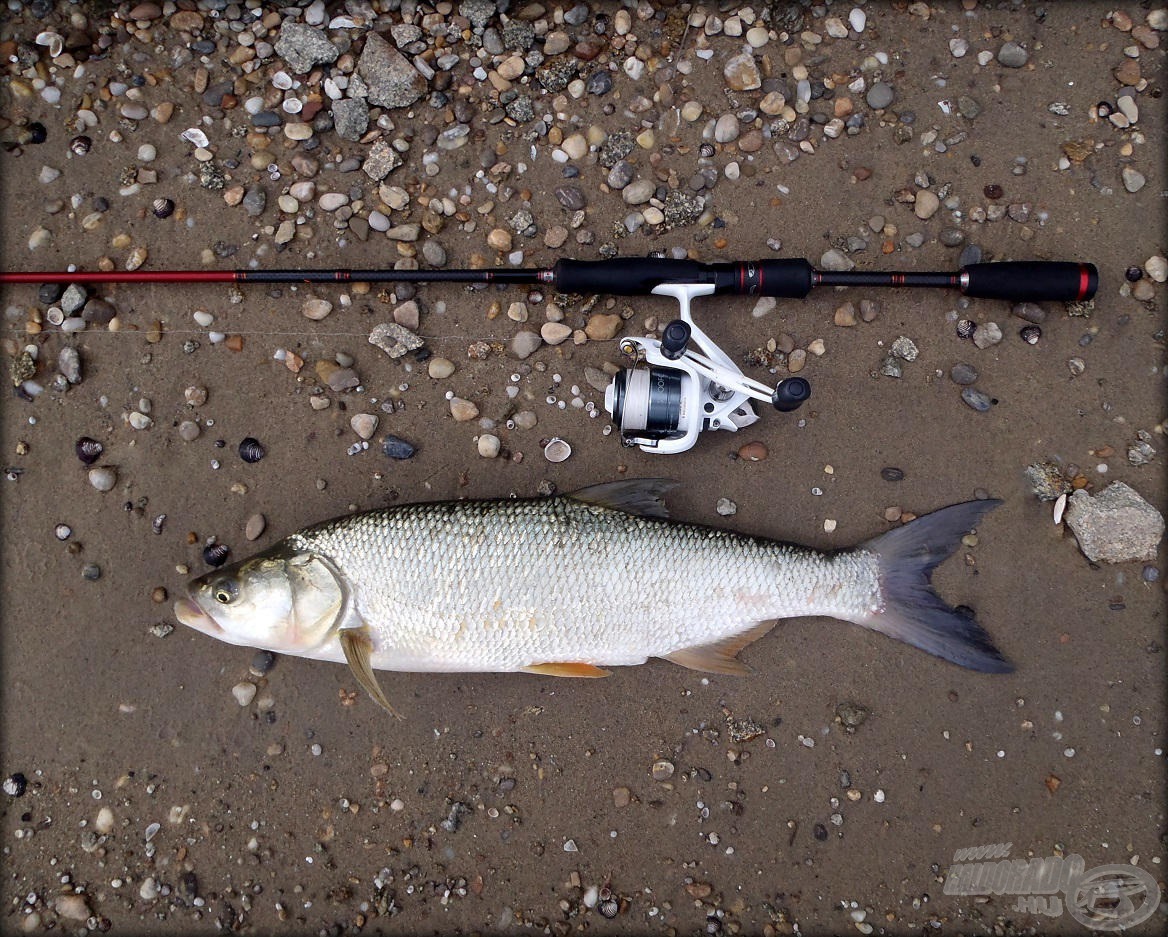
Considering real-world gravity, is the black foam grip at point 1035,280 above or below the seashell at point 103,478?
above

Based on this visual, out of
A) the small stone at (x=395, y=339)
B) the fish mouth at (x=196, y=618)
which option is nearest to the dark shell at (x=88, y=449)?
the fish mouth at (x=196, y=618)

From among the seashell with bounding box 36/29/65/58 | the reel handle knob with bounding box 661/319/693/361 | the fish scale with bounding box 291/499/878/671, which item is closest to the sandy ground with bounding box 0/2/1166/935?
the seashell with bounding box 36/29/65/58

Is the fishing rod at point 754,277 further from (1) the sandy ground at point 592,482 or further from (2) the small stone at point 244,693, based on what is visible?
(2) the small stone at point 244,693

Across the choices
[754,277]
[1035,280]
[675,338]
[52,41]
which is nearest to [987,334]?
[1035,280]

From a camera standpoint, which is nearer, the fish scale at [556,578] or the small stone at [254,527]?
the fish scale at [556,578]

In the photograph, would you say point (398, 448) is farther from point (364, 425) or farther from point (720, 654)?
point (720, 654)

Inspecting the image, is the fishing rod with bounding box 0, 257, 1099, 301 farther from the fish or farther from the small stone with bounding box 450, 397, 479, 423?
the fish
